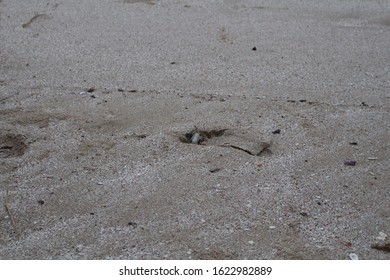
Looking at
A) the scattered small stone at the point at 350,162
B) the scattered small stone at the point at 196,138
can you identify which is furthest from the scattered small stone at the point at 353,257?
the scattered small stone at the point at 196,138

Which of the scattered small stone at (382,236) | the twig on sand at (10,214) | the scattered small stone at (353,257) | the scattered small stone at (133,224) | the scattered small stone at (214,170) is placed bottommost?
the twig on sand at (10,214)

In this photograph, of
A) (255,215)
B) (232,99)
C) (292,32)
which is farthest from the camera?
(292,32)

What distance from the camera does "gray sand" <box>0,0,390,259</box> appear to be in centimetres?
231

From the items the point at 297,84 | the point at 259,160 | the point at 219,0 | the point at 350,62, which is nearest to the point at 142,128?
the point at 259,160

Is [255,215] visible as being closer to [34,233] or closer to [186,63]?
[34,233]

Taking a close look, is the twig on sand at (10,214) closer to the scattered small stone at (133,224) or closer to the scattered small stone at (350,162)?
the scattered small stone at (133,224)

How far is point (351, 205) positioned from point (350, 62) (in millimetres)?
1899

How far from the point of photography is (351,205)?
2.50 meters

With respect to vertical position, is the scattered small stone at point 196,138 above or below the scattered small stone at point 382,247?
below

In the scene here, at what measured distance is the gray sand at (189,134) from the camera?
231cm

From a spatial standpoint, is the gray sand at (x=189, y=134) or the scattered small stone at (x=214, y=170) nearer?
the gray sand at (x=189, y=134)

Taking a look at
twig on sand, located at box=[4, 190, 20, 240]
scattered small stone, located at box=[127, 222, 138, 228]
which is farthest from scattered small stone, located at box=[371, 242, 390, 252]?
twig on sand, located at box=[4, 190, 20, 240]

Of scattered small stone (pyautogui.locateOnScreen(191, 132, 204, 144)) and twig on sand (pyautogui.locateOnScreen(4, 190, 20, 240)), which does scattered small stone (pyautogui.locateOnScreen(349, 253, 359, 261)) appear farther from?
twig on sand (pyautogui.locateOnScreen(4, 190, 20, 240))

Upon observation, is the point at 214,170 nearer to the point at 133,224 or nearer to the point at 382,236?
the point at 133,224
